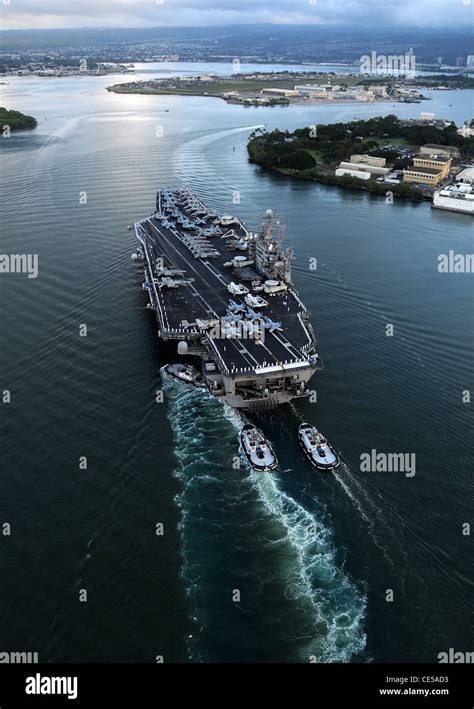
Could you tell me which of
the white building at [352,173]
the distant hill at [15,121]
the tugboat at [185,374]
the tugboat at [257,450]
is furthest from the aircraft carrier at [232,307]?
the distant hill at [15,121]

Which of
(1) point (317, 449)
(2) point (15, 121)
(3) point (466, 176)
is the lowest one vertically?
(1) point (317, 449)

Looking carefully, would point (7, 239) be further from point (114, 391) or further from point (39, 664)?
point (39, 664)

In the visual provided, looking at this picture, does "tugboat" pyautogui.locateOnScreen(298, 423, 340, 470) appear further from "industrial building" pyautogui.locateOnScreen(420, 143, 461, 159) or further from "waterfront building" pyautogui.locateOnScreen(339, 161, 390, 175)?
"industrial building" pyautogui.locateOnScreen(420, 143, 461, 159)

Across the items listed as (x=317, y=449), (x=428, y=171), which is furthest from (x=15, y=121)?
(x=317, y=449)

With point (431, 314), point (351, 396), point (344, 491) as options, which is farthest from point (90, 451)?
point (431, 314)

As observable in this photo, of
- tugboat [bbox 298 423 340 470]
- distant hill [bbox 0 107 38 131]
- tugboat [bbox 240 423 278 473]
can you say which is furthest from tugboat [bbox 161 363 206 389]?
distant hill [bbox 0 107 38 131]

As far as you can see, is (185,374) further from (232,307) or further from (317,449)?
(317,449)
